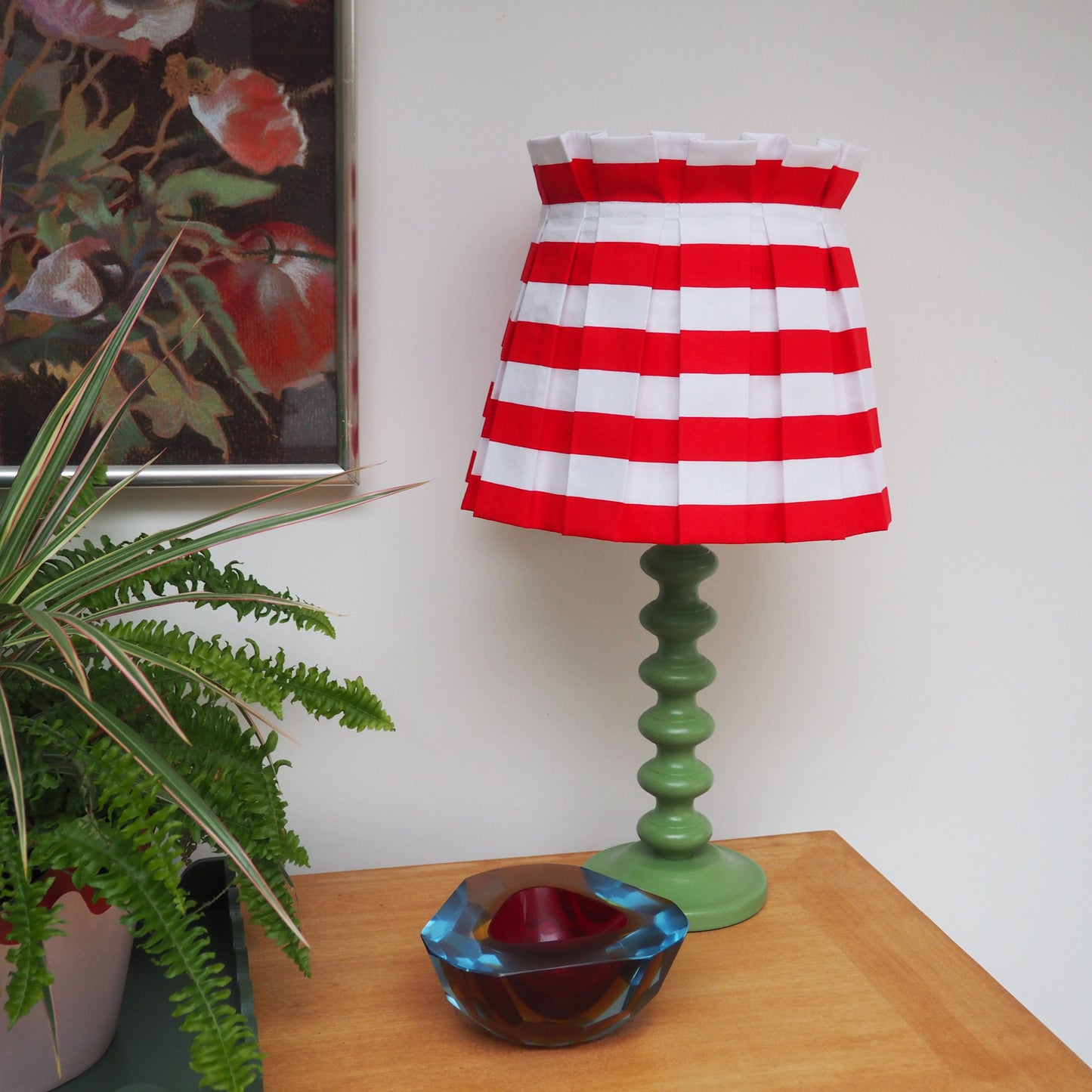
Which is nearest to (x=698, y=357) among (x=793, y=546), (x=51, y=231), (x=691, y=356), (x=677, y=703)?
(x=691, y=356)

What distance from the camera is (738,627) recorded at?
1.15 meters

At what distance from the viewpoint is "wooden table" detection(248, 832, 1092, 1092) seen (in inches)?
28.5

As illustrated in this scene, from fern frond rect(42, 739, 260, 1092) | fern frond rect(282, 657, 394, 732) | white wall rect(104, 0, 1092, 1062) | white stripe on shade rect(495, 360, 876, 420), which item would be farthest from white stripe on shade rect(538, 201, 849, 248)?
fern frond rect(42, 739, 260, 1092)

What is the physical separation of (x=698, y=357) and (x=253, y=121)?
48 cm

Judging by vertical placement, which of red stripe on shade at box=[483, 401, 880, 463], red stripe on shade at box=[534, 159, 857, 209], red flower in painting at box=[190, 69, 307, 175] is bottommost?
red stripe on shade at box=[483, 401, 880, 463]

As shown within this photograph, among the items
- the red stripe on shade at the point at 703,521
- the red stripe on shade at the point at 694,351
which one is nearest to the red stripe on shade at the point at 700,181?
the red stripe on shade at the point at 694,351

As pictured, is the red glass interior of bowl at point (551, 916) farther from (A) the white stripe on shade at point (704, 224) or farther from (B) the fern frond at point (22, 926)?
(A) the white stripe on shade at point (704, 224)

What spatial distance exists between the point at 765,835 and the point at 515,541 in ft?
1.39

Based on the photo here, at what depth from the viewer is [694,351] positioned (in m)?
0.75

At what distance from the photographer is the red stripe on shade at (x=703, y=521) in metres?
0.74

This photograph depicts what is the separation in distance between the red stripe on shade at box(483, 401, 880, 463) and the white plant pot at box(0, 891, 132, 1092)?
45 centimetres

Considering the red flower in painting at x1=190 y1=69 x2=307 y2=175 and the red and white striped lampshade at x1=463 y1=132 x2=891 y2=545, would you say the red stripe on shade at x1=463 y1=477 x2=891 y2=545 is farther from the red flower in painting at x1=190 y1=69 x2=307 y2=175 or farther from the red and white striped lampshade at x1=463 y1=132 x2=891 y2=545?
the red flower in painting at x1=190 y1=69 x2=307 y2=175

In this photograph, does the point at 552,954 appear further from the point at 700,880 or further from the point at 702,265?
the point at 702,265

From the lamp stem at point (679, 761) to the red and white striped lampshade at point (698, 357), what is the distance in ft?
0.61
